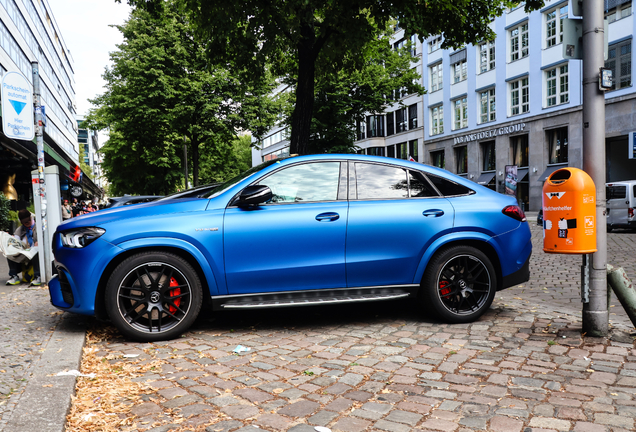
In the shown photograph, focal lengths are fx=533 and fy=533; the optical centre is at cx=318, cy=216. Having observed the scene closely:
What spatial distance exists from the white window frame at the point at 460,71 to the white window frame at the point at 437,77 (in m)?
1.60

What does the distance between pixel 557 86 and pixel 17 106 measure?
31.8 metres

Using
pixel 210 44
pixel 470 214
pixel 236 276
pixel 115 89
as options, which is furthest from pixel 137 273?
pixel 115 89

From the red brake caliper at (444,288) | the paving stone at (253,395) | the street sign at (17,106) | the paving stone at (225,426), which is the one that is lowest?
the paving stone at (225,426)

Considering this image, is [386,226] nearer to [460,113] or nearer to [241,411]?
[241,411]

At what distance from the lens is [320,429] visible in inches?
116

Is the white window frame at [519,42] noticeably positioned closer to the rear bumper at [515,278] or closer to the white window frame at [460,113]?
the white window frame at [460,113]

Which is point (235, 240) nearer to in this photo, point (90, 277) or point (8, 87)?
point (90, 277)

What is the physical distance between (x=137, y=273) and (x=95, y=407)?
156cm

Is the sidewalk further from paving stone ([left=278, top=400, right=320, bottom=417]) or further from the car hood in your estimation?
paving stone ([left=278, top=400, right=320, bottom=417])

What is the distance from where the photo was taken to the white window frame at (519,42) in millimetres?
34938

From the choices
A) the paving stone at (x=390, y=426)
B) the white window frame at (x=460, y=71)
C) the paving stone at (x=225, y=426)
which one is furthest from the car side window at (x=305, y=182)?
the white window frame at (x=460, y=71)

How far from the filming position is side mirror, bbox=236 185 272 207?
472 centimetres

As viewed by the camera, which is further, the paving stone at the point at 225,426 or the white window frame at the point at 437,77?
the white window frame at the point at 437,77

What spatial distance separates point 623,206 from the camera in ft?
61.6
